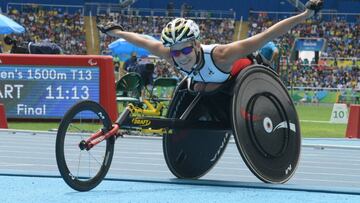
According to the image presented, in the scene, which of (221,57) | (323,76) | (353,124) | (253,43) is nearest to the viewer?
(253,43)

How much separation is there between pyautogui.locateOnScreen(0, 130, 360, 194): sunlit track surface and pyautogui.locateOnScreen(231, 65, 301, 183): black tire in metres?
0.18

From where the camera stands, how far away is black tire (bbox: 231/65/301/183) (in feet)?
23.1

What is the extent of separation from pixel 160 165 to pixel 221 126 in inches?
96.2

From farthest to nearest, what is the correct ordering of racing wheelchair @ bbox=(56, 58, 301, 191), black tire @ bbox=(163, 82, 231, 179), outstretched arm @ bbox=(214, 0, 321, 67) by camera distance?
black tire @ bbox=(163, 82, 231, 179), outstretched arm @ bbox=(214, 0, 321, 67), racing wheelchair @ bbox=(56, 58, 301, 191)

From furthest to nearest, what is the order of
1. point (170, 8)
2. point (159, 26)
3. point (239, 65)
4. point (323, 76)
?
point (170, 8) → point (159, 26) → point (323, 76) → point (239, 65)

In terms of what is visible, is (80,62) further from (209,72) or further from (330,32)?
(330,32)

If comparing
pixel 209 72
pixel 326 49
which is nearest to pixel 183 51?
pixel 209 72

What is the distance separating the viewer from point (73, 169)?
7.62 m

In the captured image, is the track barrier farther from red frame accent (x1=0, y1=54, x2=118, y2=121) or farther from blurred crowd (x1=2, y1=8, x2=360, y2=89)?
blurred crowd (x1=2, y1=8, x2=360, y2=89)

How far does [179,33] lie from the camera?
696 centimetres

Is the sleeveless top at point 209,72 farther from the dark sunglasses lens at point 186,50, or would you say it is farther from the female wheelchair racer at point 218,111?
the dark sunglasses lens at point 186,50

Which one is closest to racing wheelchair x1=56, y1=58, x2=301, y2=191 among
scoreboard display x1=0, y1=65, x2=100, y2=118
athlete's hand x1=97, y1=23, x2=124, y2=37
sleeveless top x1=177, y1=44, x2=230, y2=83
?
sleeveless top x1=177, y1=44, x2=230, y2=83

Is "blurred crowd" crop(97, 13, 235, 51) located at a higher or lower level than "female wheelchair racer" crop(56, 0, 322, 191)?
lower

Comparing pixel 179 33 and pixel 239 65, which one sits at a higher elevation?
pixel 179 33
